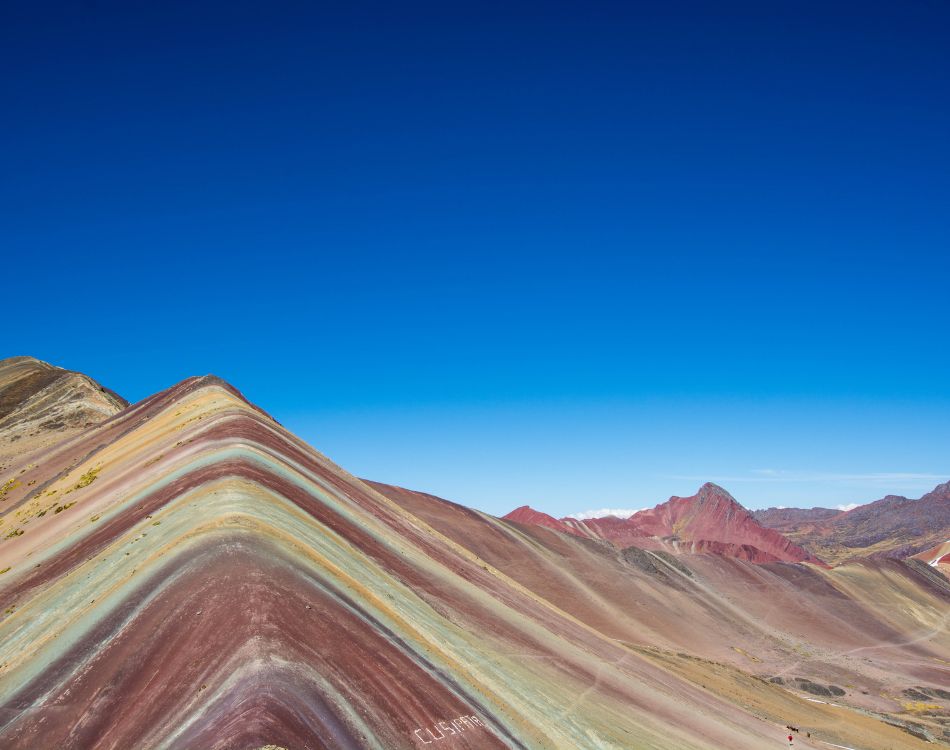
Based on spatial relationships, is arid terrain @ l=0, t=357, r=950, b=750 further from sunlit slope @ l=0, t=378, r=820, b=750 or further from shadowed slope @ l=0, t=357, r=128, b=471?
shadowed slope @ l=0, t=357, r=128, b=471

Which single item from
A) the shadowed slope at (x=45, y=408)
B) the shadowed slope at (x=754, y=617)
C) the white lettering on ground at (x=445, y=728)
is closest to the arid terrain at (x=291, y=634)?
the white lettering on ground at (x=445, y=728)

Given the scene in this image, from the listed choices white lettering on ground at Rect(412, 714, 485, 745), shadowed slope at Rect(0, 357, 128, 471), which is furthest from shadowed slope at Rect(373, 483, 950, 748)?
shadowed slope at Rect(0, 357, 128, 471)

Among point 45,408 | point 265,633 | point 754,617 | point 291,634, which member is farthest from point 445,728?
point 754,617

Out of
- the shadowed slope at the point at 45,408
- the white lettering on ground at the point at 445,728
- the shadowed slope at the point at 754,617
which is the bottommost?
the shadowed slope at the point at 754,617

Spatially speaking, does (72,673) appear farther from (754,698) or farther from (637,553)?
(637,553)

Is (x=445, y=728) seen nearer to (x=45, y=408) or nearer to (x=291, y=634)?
(x=291, y=634)

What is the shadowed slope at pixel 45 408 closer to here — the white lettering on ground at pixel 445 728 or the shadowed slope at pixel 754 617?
the shadowed slope at pixel 754 617

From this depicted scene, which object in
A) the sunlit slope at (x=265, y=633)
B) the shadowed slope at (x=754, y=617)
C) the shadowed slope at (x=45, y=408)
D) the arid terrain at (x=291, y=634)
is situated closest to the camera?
the sunlit slope at (x=265, y=633)
